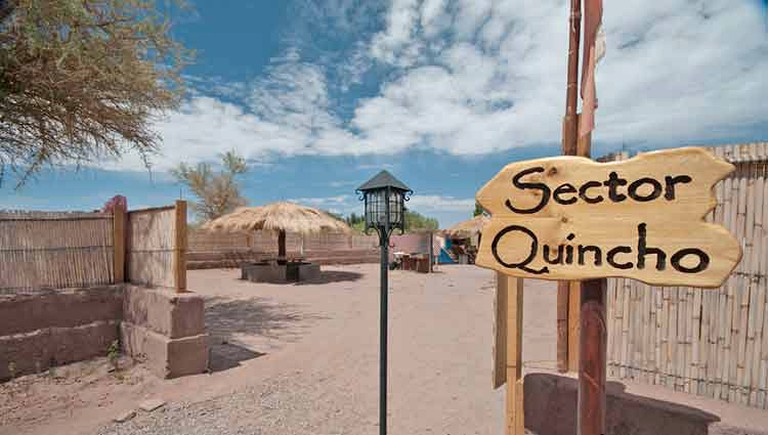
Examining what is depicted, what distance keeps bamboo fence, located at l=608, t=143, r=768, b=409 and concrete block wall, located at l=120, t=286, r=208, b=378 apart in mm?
4373

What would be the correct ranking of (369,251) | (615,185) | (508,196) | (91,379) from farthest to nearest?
(369,251) → (91,379) → (508,196) → (615,185)

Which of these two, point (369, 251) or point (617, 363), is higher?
point (617, 363)

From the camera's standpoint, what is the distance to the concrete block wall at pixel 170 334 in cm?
423

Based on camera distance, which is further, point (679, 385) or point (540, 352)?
point (540, 352)

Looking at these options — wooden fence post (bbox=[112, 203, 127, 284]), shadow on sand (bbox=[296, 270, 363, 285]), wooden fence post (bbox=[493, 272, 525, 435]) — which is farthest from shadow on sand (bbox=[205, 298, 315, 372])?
wooden fence post (bbox=[493, 272, 525, 435])

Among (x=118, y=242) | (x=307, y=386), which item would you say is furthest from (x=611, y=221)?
(x=118, y=242)

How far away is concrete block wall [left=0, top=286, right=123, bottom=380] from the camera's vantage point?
429cm

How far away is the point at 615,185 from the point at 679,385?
169 centimetres

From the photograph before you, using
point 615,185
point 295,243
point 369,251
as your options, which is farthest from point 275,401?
point 369,251

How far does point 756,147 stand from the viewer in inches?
77.4

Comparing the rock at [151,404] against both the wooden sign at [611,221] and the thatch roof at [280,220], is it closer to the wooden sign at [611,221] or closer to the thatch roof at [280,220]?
the wooden sign at [611,221]

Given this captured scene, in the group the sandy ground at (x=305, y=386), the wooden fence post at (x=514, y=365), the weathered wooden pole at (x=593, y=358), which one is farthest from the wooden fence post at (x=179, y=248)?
the weathered wooden pole at (x=593, y=358)

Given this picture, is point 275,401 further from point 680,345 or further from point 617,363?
point 680,345

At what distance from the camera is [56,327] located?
15.1 feet
